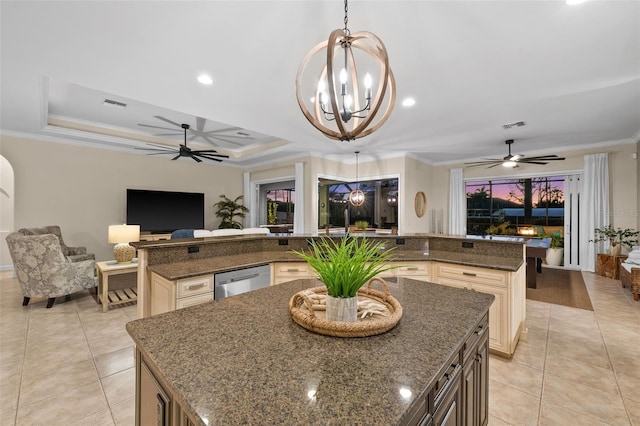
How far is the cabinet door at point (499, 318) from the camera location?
2.37 meters

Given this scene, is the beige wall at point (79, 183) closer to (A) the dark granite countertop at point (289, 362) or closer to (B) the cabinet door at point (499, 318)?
(A) the dark granite countertop at point (289, 362)

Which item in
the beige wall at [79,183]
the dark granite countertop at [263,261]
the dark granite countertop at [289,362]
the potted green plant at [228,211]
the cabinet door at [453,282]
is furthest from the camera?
the potted green plant at [228,211]

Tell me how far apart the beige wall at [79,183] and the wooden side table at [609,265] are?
30.8 feet

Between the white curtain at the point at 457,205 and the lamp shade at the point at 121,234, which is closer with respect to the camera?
the lamp shade at the point at 121,234

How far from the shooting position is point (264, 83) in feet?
10.1

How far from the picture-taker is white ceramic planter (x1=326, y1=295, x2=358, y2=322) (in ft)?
3.40

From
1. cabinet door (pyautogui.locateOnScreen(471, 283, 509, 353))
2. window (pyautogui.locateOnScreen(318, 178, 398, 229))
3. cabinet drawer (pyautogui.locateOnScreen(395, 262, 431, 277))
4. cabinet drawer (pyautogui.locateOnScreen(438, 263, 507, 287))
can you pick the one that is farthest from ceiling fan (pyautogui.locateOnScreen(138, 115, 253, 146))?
→ cabinet door (pyautogui.locateOnScreen(471, 283, 509, 353))

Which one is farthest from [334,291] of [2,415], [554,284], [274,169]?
[274,169]

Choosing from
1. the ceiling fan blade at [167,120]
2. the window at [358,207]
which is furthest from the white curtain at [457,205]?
the ceiling fan blade at [167,120]

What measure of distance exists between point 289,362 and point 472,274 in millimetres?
2283

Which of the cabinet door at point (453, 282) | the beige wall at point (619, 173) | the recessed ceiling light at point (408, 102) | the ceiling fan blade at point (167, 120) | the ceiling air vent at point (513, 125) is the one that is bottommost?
the cabinet door at point (453, 282)

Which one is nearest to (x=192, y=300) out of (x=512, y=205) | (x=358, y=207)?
(x=358, y=207)

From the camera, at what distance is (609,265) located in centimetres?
520

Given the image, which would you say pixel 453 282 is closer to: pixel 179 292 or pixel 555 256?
pixel 179 292
